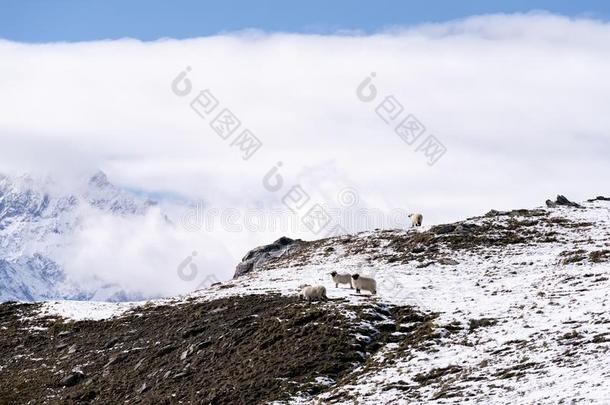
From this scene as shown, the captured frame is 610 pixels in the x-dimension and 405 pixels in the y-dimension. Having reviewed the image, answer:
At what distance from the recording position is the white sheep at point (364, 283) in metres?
49.1

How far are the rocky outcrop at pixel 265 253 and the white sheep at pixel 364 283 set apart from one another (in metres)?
23.9

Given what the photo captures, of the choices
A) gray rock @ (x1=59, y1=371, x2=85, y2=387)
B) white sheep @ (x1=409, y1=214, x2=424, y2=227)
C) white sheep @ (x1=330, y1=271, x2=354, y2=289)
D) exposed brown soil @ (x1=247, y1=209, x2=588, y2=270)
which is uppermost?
white sheep @ (x1=409, y1=214, x2=424, y2=227)

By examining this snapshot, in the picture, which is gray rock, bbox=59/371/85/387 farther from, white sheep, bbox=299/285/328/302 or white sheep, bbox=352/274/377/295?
white sheep, bbox=352/274/377/295

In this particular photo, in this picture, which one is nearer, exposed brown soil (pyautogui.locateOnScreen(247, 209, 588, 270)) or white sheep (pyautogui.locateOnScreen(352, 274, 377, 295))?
white sheep (pyautogui.locateOnScreen(352, 274, 377, 295))

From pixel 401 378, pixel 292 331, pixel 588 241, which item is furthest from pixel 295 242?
pixel 401 378

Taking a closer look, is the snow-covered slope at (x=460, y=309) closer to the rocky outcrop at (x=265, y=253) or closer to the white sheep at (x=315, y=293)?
the white sheep at (x=315, y=293)

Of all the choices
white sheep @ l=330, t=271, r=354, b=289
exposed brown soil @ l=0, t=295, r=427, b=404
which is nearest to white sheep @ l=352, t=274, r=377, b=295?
white sheep @ l=330, t=271, r=354, b=289

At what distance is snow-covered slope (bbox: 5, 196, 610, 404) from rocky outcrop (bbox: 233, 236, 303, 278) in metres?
5.10

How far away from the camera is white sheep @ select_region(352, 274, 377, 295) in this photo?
161 ft

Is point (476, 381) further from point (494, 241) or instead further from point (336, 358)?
point (494, 241)

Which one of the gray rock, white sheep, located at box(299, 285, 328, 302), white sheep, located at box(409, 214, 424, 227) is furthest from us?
white sheep, located at box(409, 214, 424, 227)

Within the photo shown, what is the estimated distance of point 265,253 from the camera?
249 feet

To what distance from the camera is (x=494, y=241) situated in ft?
197

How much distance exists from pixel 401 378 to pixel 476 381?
3.39 metres
